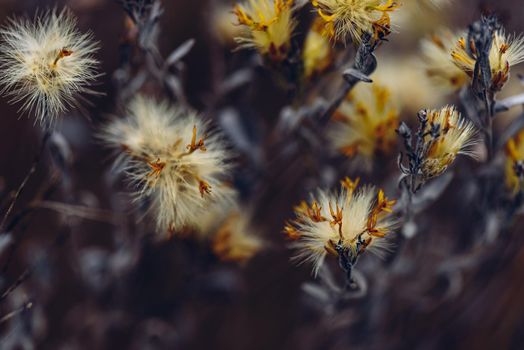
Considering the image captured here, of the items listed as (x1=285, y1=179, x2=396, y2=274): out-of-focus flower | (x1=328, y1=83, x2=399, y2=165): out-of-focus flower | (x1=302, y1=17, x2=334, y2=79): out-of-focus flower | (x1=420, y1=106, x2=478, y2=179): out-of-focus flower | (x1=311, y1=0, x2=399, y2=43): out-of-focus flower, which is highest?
(x1=302, y1=17, x2=334, y2=79): out-of-focus flower

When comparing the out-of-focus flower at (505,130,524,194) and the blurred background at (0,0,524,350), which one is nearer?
the out-of-focus flower at (505,130,524,194)

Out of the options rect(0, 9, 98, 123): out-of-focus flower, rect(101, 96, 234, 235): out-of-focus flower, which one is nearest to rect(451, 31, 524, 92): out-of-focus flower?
rect(101, 96, 234, 235): out-of-focus flower

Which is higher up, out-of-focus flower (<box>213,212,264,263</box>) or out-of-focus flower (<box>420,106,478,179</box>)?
out-of-focus flower (<box>213,212,264,263</box>)

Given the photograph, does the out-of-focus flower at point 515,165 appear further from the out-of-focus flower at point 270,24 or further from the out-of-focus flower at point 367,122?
the out-of-focus flower at point 270,24

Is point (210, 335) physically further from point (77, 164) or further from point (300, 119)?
point (300, 119)

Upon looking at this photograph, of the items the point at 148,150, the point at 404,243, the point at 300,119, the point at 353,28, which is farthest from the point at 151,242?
the point at 353,28

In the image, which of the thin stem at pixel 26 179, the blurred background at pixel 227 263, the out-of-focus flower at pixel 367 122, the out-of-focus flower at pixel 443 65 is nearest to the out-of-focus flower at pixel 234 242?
the blurred background at pixel 227 263

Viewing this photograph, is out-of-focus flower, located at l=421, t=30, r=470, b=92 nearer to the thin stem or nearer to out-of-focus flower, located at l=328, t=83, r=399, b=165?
out-of-focus flower, located at l=328, t=83, r=399, b=165
